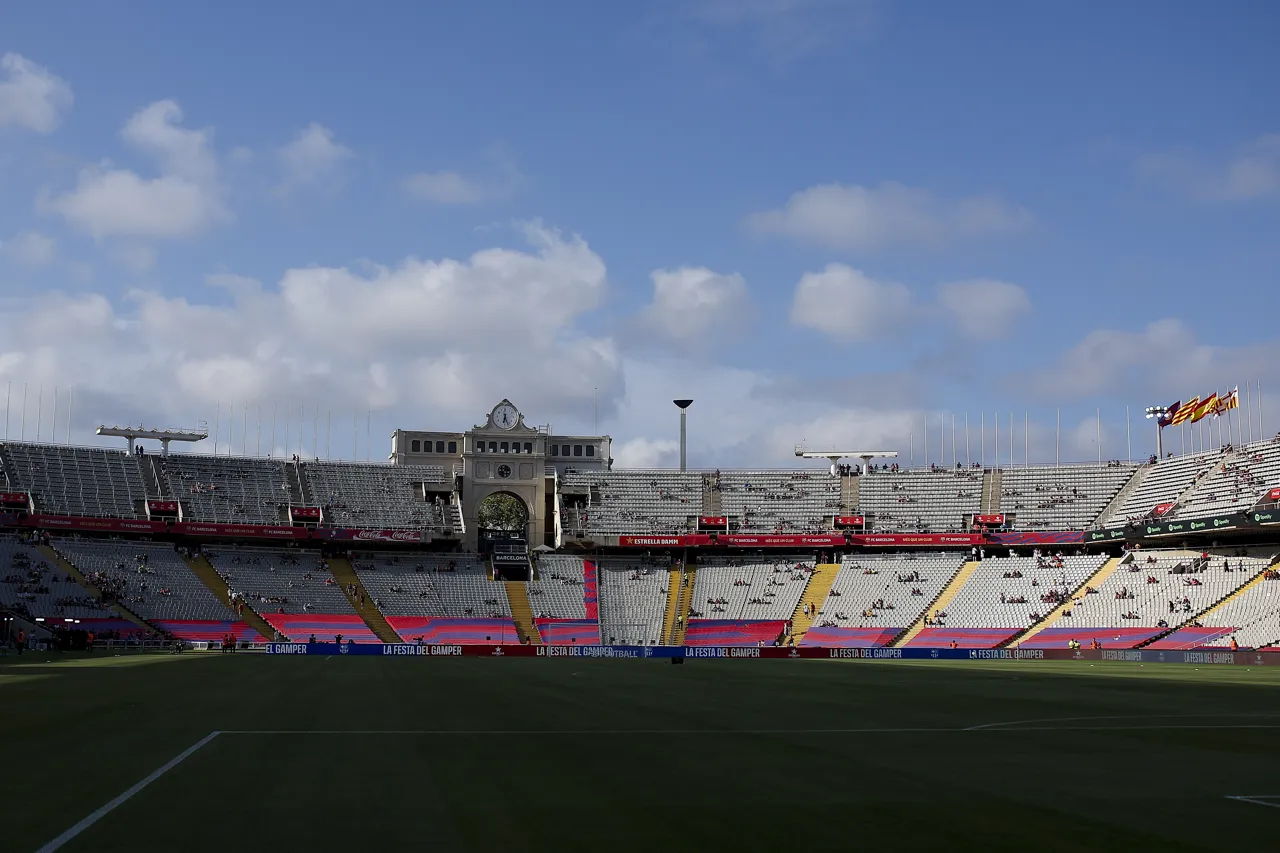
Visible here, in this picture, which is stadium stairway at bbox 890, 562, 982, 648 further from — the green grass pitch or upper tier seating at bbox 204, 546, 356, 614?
the green grass pitch

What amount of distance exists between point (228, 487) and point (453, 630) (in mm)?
29762

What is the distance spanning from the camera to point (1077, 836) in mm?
12914

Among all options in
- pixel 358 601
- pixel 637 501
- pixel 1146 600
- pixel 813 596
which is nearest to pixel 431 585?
pixel 358 601

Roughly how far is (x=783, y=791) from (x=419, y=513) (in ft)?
345

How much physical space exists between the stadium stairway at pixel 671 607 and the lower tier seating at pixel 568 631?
5.26 meters

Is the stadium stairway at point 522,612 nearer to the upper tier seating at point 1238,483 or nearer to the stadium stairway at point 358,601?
the stadium stairway at point 358,601

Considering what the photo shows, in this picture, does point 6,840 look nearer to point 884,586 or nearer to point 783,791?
point 783,791

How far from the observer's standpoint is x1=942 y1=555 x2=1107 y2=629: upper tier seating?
99062mm

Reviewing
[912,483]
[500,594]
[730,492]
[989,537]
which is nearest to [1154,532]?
[989,537]

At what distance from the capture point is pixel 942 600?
105m

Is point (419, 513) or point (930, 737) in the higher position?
point (419, 513)

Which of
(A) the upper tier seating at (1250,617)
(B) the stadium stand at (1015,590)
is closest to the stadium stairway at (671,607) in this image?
(B) the stadium stand at (1015,590)

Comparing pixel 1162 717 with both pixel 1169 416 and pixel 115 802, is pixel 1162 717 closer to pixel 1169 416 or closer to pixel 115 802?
pixel 115 802

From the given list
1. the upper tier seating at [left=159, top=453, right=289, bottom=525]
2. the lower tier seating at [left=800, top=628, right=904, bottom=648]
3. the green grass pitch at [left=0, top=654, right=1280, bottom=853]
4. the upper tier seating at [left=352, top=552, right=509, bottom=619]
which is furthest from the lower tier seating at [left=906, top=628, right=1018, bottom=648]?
the upper tier seating at [left=159, top=453, right=289, bottom=525]
